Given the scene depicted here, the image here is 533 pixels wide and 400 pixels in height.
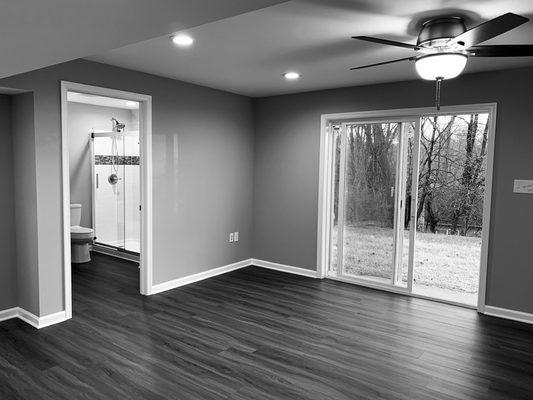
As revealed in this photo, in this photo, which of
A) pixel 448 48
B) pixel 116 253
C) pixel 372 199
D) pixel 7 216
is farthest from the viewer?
pixel 116 253

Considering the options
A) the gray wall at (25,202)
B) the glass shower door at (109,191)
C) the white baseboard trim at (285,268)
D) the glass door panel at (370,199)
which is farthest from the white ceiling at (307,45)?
the glass shower door at (109,191)

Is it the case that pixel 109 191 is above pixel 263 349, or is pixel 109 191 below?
above

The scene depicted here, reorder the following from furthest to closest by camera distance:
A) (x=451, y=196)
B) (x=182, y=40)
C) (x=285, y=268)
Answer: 1. (x=451, y=196)
2. (x=285, y=268)
3. (x=182, y=40)

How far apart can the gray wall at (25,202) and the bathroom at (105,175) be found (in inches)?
88.4

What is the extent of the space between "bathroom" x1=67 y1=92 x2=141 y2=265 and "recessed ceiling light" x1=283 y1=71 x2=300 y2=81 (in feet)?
8.84

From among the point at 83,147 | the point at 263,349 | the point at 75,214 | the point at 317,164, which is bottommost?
the point at 263,349

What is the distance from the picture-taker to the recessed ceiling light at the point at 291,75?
3908 millimetres

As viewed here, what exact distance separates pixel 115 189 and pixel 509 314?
5.22 meters

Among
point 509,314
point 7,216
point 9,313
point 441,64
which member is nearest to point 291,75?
point 441,64

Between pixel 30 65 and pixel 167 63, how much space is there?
182 centimetres

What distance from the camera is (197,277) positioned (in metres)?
4.79

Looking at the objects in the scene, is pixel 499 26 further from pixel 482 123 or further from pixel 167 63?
pixel 482 123

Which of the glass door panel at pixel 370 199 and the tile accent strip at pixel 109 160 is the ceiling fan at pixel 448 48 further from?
the tile accent strip at pixel 109 160

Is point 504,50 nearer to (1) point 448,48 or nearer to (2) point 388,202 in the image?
(1) point 448,48
